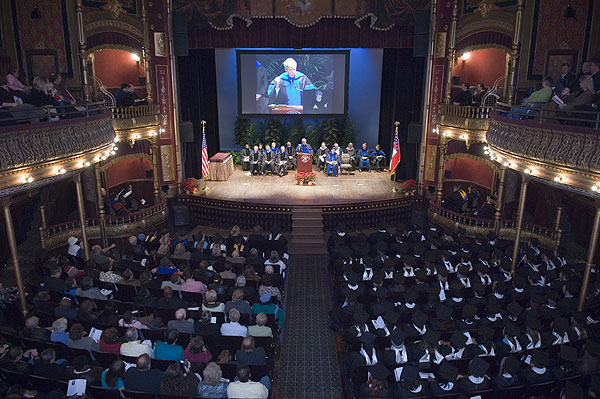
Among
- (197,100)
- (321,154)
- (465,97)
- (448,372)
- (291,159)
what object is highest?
(465,97)

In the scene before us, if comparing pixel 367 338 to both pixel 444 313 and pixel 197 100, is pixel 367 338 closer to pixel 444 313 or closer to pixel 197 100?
pixel 444 313

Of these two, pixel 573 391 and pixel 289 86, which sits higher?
pixel 289 86

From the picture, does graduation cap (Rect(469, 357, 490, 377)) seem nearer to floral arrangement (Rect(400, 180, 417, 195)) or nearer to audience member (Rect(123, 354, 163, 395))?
audience member (Rect(123, 354, 163, 395))

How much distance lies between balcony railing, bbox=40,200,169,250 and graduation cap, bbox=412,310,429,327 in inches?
428

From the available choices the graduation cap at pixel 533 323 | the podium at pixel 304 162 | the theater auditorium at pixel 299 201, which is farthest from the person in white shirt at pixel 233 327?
the podium at pixel 304 162

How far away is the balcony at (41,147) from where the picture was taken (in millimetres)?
9492

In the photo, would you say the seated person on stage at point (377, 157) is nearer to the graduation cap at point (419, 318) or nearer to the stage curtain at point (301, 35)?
the stage curtain at point (301, 35)

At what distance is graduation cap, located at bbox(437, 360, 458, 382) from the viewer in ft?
24.1

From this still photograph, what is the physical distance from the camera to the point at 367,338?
827cm

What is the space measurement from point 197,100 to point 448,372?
53.6 ft

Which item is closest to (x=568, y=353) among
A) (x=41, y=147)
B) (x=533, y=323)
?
(x=533, y=323)

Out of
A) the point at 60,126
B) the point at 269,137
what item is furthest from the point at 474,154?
the point at 60,126

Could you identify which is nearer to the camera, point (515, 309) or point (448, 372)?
point (448, 372)

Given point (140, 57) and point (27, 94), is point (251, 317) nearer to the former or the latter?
point (27, 94)
